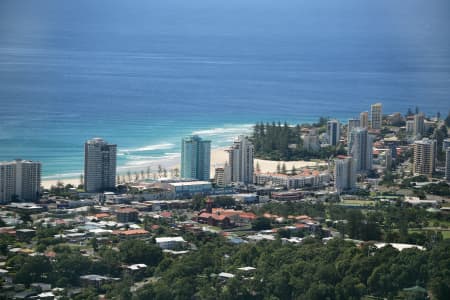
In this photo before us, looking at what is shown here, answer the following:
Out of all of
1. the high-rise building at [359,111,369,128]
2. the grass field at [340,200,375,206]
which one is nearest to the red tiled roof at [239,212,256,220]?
the grass field at [340,200,375,206]

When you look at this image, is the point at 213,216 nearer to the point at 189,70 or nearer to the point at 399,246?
the point at 399,246

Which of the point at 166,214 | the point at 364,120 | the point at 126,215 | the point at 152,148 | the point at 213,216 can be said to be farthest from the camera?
the point at 364,120

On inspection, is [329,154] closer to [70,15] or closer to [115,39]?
[115,39]

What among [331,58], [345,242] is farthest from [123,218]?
[331,58]

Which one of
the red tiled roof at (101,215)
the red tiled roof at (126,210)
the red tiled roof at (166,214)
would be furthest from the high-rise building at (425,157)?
the red tiled roof at (101,215)

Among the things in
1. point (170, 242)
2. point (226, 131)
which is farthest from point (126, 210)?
point (226, 131)
